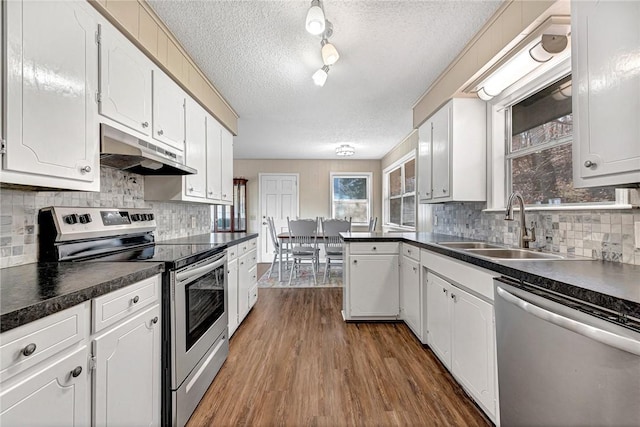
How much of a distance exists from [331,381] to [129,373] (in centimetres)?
122

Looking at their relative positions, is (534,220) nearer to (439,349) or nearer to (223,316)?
(439,349)

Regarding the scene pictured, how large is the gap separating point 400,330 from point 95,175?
102 inches

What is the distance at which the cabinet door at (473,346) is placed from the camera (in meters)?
1.41

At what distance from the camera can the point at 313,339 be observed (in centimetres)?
246

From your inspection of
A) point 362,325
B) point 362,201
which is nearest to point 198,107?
point 362,325

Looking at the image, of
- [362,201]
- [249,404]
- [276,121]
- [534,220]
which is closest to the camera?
[249,404]

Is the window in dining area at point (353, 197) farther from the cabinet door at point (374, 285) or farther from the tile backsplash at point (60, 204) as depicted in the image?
the tile backsplash at point (60, 204)

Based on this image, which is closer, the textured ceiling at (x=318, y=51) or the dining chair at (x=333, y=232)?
the textured ceiling at (x=318, y=51)

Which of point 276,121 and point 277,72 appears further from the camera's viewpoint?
point 276,121

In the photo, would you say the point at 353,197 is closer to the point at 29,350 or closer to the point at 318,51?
the point at 318,51

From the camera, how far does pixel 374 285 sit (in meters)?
2.75

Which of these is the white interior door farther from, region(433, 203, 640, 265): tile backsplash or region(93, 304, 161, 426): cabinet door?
region(93, 304, 161, 426): cabinet door

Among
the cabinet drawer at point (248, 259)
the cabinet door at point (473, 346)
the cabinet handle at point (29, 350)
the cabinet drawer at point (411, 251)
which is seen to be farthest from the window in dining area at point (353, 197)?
the cabinet handle at point (29, 350)

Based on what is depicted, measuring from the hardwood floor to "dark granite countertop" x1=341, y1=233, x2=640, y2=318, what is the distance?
0.89 meters
